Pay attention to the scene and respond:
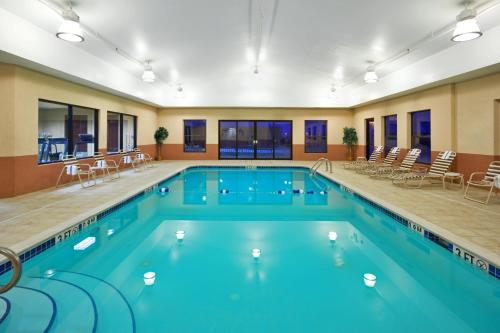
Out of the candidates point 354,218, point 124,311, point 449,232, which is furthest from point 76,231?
point 449,232

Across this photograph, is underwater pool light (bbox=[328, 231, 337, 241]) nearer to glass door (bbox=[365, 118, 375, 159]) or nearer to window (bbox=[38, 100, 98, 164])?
window (bbox=[38, 100, 98, 164])

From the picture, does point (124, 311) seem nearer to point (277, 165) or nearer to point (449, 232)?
point (449, 232)

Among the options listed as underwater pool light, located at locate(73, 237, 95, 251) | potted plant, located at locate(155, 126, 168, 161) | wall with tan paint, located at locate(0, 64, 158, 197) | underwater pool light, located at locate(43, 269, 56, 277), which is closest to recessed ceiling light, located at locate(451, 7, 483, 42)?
underwater pool light, located at locate(73, 237, 95, 251)

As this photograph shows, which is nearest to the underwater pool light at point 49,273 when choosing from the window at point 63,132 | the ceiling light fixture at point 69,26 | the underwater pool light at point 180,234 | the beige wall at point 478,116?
the underwater pool light at point 180,234

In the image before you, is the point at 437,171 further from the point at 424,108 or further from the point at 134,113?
the point at 134,113

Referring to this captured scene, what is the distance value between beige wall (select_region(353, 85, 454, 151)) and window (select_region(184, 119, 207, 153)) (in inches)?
271

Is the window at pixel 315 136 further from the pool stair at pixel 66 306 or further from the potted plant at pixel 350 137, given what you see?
the pool stair at pixel 66 306

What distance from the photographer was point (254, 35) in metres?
7.53

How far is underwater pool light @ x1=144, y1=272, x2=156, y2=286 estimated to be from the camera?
3053mm

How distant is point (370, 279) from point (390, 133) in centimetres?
925

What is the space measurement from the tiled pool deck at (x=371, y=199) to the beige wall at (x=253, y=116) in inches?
271

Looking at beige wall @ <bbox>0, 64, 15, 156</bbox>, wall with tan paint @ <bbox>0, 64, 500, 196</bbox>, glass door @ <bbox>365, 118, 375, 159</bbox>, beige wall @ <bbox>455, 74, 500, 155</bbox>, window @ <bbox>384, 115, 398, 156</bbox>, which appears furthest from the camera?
glass door @ <bbox>365, 118, 375, 159</bbox>

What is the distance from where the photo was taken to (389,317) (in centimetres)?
250

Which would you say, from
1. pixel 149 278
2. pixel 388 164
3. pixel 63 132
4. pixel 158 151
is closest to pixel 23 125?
pixel 63 132
